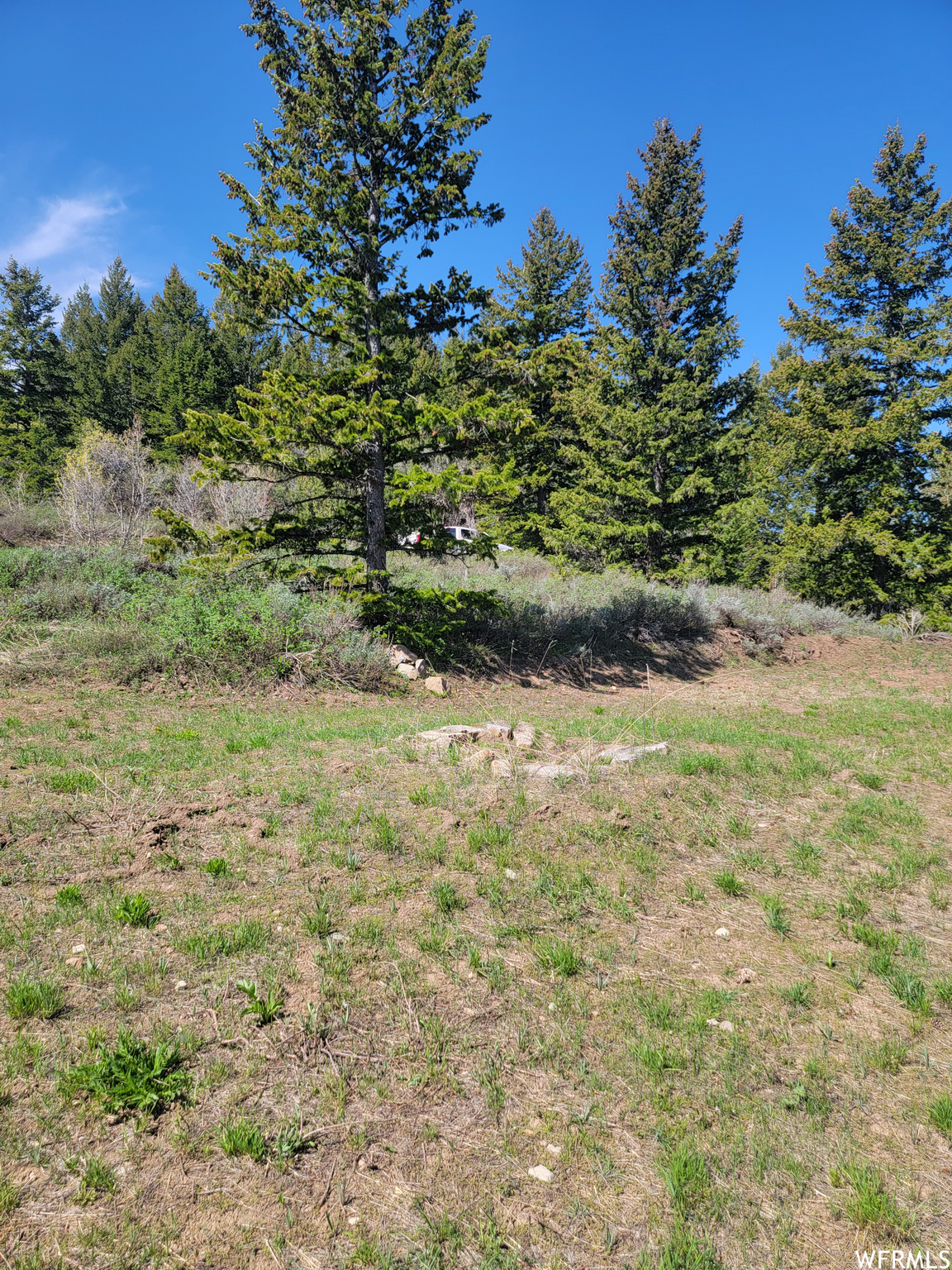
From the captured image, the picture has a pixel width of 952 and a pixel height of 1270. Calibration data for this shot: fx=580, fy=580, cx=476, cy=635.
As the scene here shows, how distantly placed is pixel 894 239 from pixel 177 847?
26.6 metres

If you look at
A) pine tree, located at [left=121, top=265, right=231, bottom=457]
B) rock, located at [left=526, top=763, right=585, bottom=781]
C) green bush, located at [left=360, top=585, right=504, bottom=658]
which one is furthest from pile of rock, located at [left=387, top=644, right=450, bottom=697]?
pine tree, located at [left=121, top=265, right=231, bottom=457]

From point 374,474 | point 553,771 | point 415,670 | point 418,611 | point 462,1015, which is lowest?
point 462,1015

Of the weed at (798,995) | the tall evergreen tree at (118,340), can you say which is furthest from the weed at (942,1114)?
the tall evergreen tree at (118,340)

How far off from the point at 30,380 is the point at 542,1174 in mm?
56102

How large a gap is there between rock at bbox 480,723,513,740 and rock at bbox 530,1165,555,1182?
5.21 meters

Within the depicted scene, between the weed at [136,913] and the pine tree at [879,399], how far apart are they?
74.1ft

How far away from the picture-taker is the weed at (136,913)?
3527 millimetres

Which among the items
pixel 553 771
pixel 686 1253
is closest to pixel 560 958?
pixel 686 1253

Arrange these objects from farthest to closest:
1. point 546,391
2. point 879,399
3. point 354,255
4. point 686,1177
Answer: point 546,391 → point 879,399 → point 354,255 → point 686,1177

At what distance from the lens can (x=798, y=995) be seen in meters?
3.25

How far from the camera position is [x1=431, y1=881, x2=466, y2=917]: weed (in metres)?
3.89

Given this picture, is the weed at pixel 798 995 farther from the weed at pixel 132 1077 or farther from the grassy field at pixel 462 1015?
the weed at pixel 132 1077

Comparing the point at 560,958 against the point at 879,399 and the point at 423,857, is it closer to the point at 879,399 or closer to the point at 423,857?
the point at 423,857

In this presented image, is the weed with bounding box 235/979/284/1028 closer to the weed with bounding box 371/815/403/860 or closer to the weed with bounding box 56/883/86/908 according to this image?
the weed with bounding box 56/883/86/908
